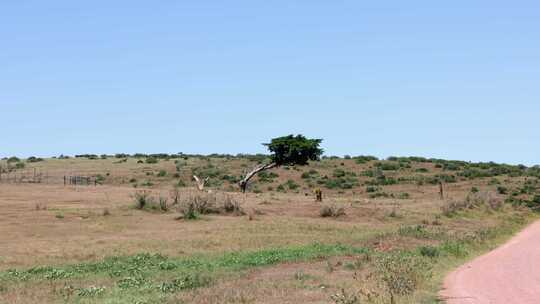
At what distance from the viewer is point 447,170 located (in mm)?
84000

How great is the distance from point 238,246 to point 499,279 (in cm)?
1197

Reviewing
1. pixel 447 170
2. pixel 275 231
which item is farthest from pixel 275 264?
pixel 447 170

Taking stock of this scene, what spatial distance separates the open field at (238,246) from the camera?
49.4 feet

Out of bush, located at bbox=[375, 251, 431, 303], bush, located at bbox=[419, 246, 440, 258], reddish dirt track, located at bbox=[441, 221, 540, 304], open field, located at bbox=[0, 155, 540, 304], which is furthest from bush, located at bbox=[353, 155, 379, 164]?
bush, located at bbox=[375, 251, 431, 303]

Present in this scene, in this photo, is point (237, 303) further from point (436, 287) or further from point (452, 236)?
point (452, 236)

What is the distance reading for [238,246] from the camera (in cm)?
2689

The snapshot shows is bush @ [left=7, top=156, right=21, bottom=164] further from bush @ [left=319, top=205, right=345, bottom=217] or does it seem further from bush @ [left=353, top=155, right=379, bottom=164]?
bush @ [left=319, top=205, right=345, bottom=217]

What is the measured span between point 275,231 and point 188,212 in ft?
18.9

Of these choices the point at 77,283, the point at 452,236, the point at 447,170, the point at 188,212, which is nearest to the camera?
the point at 77,283

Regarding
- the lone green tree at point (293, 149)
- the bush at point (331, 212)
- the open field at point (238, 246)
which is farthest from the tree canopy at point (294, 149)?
the bush at point (331, 212)

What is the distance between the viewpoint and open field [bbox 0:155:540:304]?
15.0m

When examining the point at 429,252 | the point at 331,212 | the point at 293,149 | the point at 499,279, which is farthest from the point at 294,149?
the point at 499,279

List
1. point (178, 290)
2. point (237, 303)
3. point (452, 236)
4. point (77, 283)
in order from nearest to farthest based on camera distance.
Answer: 1. point (237, 303)
2. point (178, 290)
3. point (77, 283)
4. point (452, 236)

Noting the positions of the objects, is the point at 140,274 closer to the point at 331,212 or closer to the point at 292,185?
the point at 331,212
